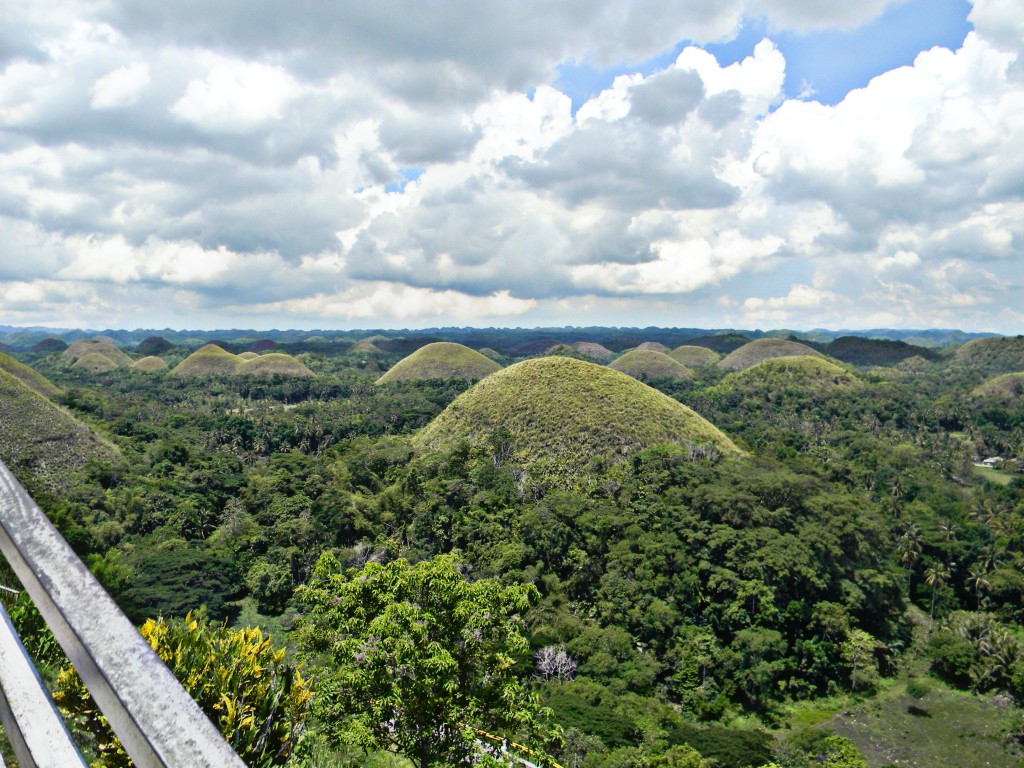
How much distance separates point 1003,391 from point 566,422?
235 feet

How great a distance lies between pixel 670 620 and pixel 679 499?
311 inches

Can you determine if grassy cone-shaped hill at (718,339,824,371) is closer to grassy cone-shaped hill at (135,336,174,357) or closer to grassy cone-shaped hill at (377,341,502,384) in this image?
grassy cone-shaped hill at (377,341,502,384)

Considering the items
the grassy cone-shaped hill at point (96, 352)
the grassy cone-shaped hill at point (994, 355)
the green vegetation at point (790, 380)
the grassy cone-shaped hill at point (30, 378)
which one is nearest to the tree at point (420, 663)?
the grassy cone-shaped hill at point (30, 378)

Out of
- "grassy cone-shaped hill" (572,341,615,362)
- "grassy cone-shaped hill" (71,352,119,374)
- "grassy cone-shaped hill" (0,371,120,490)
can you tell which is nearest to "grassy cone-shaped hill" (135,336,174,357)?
"grassy cone-shaped hill" (71,352,119,374)

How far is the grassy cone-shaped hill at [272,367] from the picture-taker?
349 ft

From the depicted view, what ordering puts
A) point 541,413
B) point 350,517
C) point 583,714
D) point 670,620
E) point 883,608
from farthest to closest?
point 541,413 → point 350,517 → point 883,608 → point 670,620 → point 583,714

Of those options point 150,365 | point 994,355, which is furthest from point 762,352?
point 150,365

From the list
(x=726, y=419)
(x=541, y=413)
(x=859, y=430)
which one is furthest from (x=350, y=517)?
(x=859, y=430)

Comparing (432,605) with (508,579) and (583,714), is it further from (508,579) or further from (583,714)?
(508,579)

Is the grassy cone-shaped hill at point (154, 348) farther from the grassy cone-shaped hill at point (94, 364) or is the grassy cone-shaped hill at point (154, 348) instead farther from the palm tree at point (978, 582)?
the palm tree at point (978, 582)

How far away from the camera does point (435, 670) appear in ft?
25.5

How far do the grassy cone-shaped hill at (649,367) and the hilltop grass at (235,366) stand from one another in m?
57.4

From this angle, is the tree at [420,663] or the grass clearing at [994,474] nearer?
the tree at [420,663]

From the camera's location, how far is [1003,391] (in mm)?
81625
